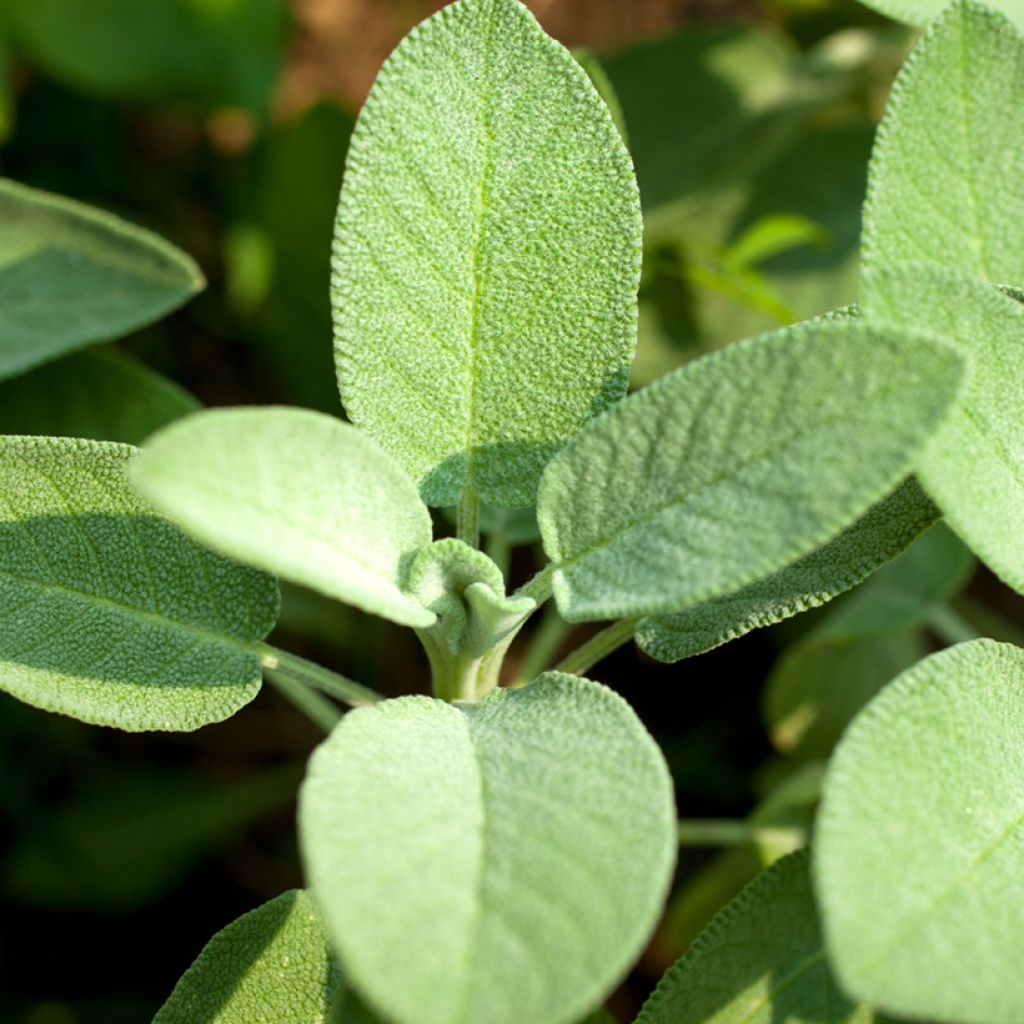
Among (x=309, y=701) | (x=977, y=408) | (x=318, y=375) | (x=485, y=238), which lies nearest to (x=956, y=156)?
(x=977, y=408)

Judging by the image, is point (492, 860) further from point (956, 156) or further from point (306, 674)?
point (956, 156)

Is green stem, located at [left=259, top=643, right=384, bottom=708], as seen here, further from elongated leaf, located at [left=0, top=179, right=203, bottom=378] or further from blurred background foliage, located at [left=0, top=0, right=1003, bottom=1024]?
blurred background foliage, located at [left=0, top=0, right=1003, bottom=1024]

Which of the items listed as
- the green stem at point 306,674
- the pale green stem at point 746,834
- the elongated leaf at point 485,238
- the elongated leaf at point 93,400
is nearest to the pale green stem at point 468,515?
the elongated leaf at point 485,238

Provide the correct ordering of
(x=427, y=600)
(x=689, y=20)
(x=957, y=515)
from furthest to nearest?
(x=689, y=20) < (x=427, y=600) < (x=957, y=515)

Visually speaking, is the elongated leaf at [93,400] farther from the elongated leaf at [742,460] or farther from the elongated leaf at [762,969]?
the elongated leaf at [762,969]

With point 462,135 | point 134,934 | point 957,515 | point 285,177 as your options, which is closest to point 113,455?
point 462,135

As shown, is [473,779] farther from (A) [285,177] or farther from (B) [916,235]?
(A) [285,177]

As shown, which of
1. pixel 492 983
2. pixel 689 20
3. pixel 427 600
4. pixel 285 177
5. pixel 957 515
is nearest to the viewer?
pixel 492 983
